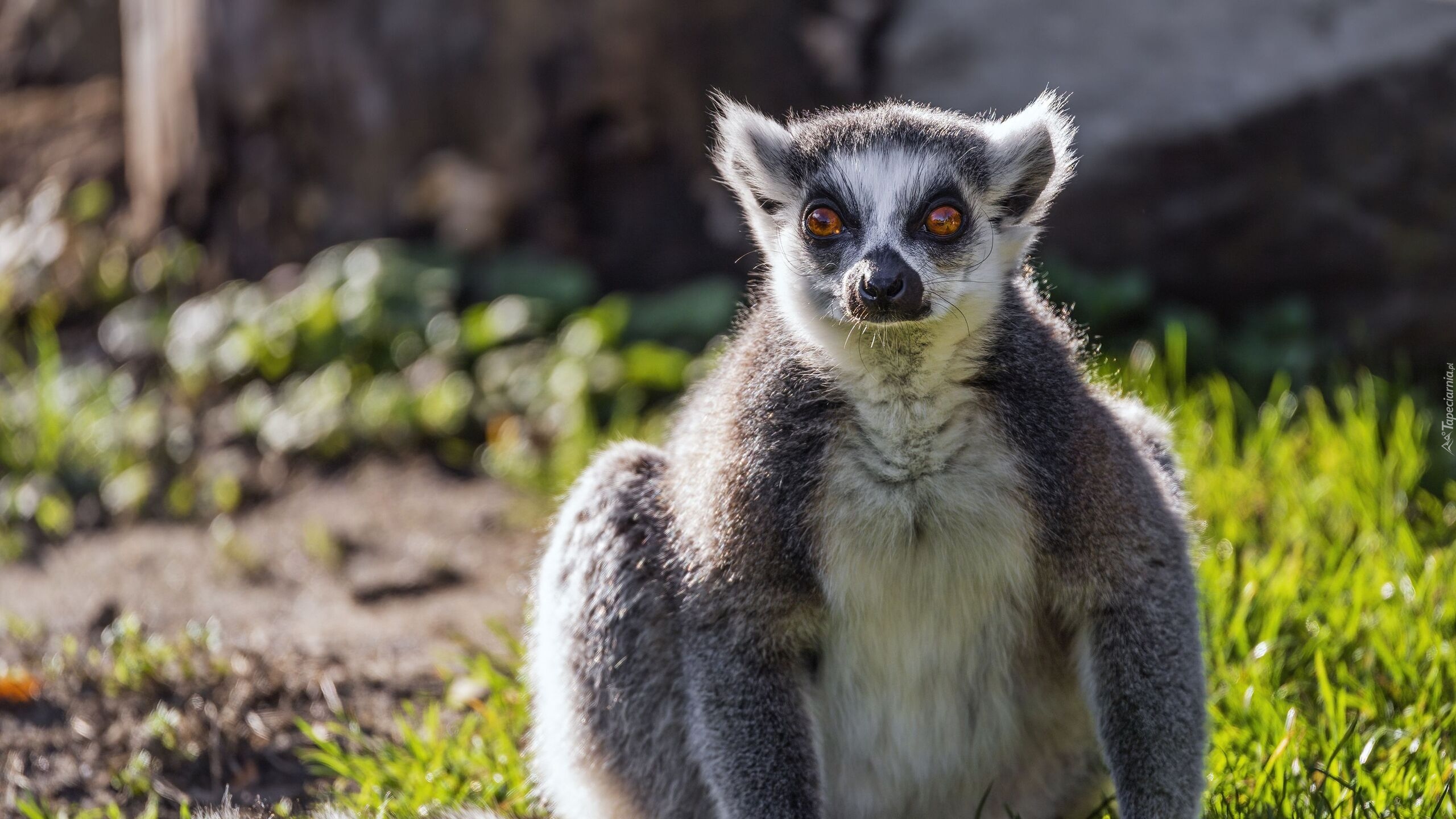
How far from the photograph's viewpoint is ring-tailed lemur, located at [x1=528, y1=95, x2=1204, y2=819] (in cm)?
328

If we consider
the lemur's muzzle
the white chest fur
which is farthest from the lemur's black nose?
the white chest fur

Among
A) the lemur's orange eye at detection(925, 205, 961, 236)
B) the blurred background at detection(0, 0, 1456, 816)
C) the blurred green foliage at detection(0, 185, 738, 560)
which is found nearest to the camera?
the lemur's orange eye at detection(925, 205, 961, 236)

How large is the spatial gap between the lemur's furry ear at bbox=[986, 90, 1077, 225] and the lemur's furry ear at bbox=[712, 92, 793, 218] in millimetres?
549

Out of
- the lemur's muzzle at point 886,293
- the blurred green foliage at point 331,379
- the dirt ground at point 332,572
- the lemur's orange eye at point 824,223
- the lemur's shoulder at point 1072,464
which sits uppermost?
the lemur's orange eye at point 824,223

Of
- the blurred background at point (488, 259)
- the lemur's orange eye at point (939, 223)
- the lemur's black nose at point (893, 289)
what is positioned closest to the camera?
the lemur's black nose at point (893, 289)

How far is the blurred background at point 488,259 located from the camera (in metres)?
6.39

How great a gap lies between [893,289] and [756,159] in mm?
788

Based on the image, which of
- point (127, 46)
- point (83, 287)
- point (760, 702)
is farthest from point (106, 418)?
point (760, 702)

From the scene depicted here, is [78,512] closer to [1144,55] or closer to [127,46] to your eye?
[127,46]

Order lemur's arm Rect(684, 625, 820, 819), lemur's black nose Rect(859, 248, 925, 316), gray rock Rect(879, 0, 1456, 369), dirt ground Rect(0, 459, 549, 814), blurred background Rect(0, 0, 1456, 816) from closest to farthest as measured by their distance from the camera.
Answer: lemur's black nose Rect(859, 248, 925, 316) < lemur's arm Rect(684, 625, 820, 819) < dirt ground Rect(0, 459, 549, 814) < blurred background Rect(0, 0, 1456, 816) < gray rock Rect(879, 0, 1456, 369)

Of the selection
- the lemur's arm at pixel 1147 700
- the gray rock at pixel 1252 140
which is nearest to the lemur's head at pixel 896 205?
the lemur's arm at pixel 1147 700

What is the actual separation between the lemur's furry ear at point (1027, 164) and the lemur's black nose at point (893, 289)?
550mm

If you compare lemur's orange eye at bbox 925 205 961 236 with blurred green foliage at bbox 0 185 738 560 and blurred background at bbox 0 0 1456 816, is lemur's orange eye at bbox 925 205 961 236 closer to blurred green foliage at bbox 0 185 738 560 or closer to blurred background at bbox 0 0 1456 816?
blurred background at bbox 0 0 1456 816

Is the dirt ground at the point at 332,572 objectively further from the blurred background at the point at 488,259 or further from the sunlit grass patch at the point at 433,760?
the sunlit grass patch at the point at 433,760
